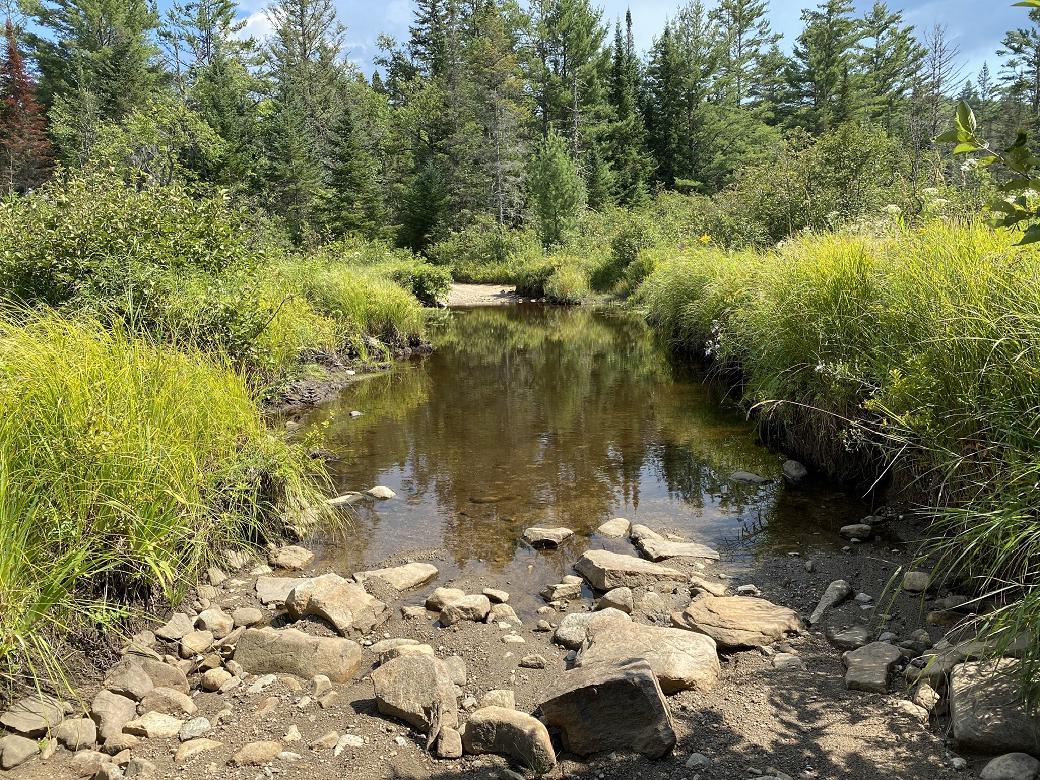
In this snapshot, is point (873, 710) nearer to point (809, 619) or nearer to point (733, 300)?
point (809, 619)

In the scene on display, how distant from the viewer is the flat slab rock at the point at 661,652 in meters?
3.47

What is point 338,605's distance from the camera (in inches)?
171

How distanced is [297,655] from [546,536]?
248 cm

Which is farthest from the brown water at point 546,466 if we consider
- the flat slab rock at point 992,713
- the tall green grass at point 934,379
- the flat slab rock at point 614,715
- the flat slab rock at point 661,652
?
the flat slab rock at point 992,713

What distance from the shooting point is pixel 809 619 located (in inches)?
168

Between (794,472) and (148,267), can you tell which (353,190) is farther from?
(794,472)

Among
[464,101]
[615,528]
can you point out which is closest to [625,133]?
[464,101]

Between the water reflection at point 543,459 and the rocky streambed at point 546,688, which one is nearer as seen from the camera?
the rocky streambed at point 546,688

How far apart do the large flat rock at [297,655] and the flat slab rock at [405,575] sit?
3.43 ft

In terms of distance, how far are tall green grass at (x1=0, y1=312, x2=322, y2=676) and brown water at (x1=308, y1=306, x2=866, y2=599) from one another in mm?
1019

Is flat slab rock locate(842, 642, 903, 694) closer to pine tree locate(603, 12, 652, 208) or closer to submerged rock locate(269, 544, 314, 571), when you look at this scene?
submerged rock locate(269, 544, 314, 571)

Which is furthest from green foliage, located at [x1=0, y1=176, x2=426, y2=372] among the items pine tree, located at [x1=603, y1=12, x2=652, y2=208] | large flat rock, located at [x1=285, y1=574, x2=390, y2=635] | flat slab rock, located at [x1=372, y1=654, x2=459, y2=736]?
pine tree, located at [x1=603, y1=12, x2=652, y2=208]

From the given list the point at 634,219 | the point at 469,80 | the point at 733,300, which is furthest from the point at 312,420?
the point at 469,80

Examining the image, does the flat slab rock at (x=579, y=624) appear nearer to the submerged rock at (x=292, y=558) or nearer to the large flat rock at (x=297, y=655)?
the large flat rock at (x=297, y=655)
